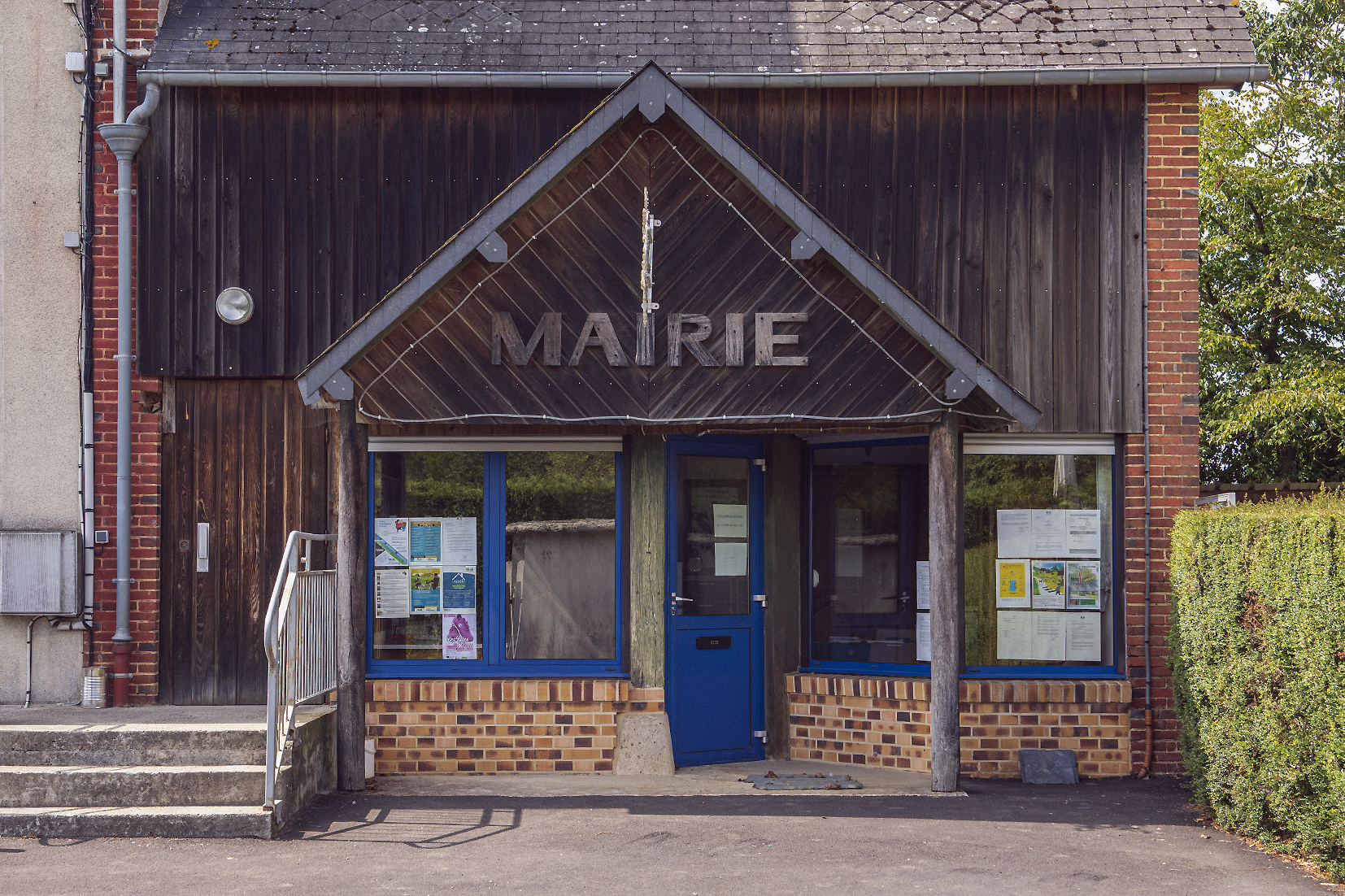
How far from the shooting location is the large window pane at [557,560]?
8844mm

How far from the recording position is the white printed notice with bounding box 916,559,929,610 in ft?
29.9

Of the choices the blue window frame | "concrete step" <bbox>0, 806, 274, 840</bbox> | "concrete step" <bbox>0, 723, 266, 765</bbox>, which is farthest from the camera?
the blue window frame

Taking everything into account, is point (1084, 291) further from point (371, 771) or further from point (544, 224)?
point (371, 771)

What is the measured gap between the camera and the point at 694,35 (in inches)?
379

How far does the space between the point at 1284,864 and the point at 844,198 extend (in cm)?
528

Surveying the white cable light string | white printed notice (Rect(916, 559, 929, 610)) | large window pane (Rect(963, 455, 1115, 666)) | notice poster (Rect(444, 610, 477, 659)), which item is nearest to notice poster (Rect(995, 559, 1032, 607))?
large window pane (Rect(963, 455, 1115, 666))

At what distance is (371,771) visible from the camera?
A: 330 inches

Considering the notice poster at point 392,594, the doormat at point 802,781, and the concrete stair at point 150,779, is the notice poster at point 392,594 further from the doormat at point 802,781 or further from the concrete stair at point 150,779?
the doormat at point 802,781

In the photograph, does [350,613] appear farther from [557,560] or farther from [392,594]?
[557,560]

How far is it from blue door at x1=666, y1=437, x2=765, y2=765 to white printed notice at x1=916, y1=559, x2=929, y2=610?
44.8 inches

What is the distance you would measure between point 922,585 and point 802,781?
1.76 meters

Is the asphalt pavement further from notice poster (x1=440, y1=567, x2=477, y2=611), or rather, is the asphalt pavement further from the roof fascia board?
the roof fascia board

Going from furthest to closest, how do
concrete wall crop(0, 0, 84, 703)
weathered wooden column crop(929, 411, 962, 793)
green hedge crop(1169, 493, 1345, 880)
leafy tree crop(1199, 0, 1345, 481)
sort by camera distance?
1. leafy tree crop(1199, 0, 1345, 481)
2. concrete wall crop(0, 0, 84, 703)
3. weathered wooden column crop(929, 411, 962, 793)
4. green hedge crop(1169, 493, 1345, 880)

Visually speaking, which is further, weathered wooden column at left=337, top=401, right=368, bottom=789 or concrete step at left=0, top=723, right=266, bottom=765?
weathered wooden column at left=337, top=401, right=368, bottom=789
